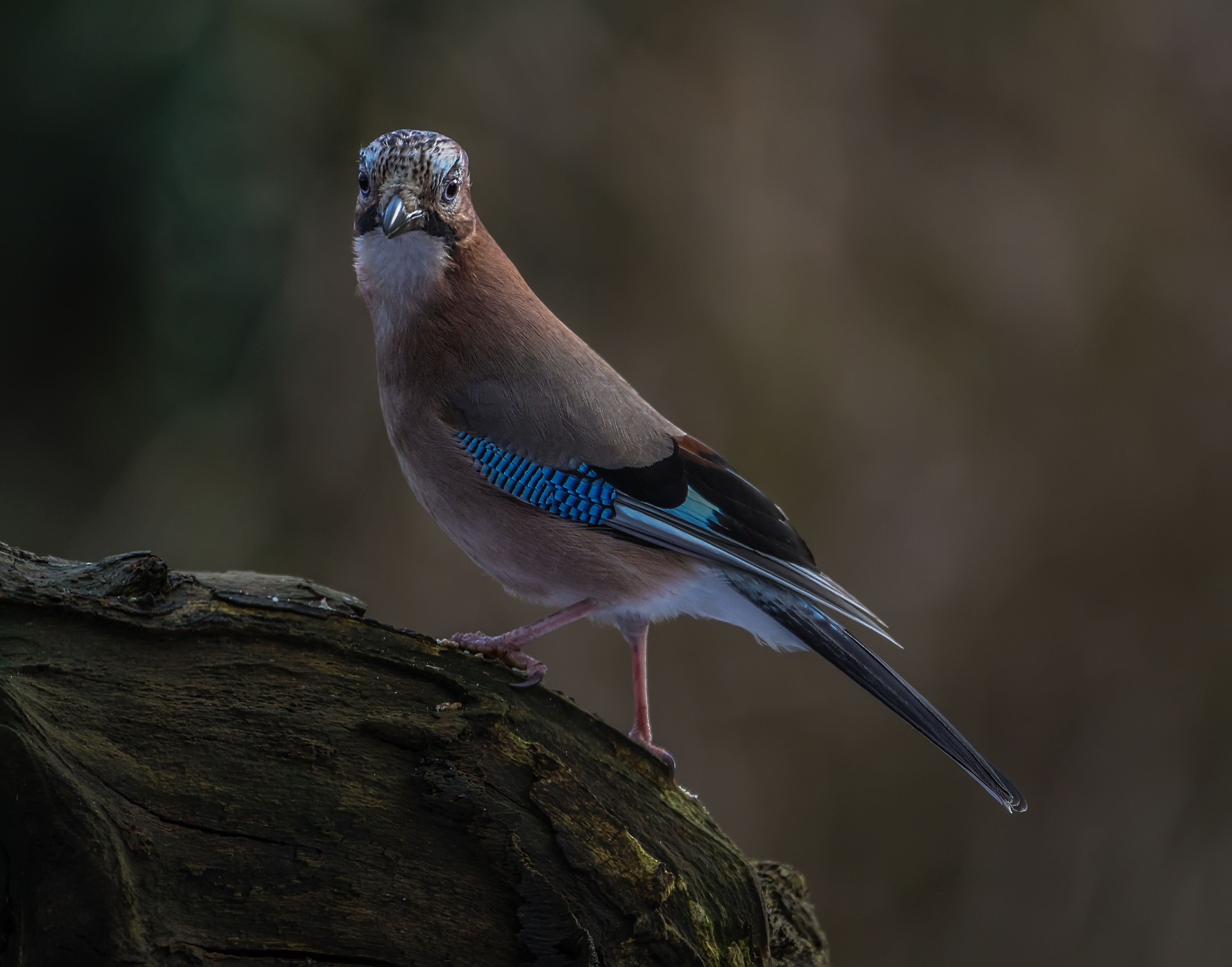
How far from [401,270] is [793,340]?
3643 mm

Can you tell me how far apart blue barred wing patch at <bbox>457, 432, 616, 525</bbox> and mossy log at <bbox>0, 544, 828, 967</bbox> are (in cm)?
55

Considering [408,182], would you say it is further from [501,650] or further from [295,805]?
[295,805]

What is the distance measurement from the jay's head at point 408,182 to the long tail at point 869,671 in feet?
4.79

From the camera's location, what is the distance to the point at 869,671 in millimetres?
3592

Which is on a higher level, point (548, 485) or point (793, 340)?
point (793, 340)

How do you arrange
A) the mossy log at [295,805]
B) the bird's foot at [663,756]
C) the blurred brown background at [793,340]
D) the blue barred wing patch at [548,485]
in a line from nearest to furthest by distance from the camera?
the mossy log at [295,805] → the bird's foot at [663,756] → the blue barred wing patch at [548,485] → the blurred brown background at [793,340]

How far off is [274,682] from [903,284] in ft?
16.9

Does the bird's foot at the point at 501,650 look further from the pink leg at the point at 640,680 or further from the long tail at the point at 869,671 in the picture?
the long tail at the point at 869,671

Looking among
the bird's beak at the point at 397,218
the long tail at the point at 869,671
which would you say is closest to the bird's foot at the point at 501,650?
the long tail at the point at 869,671

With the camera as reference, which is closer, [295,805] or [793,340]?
[295,805]

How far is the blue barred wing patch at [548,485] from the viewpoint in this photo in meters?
3.64

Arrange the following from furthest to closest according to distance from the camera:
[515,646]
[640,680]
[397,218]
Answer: [640,680]
[515,646]
[397,218]

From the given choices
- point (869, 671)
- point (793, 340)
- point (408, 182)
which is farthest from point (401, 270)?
point (793, 340)

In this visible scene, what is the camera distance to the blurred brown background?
217 inches
